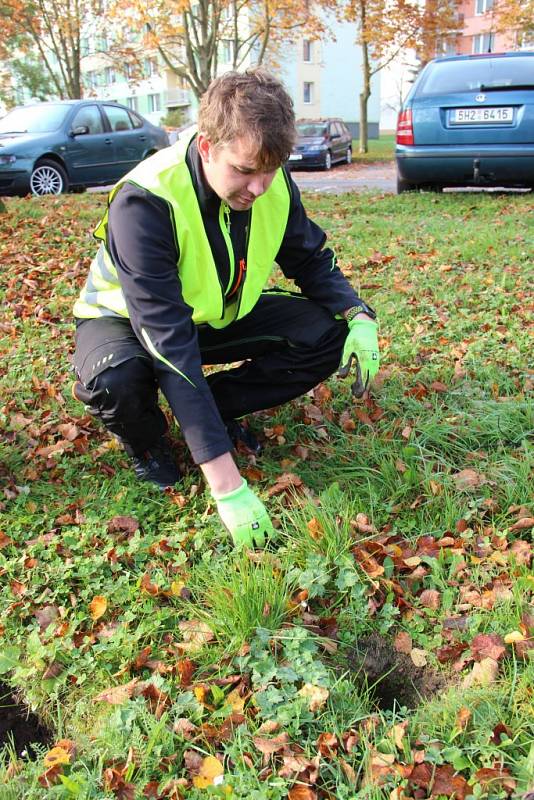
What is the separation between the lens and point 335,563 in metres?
2.22

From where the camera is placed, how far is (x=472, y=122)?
23.1 feet

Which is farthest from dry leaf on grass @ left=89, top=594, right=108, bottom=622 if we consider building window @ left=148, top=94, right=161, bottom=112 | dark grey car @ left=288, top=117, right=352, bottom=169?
building window @ left=148, top=94, right=161, bottom=112

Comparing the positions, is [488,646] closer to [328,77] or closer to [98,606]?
[98,606]

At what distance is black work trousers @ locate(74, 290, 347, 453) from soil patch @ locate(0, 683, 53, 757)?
Result: 1004 mm

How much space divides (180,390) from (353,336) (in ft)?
2.69

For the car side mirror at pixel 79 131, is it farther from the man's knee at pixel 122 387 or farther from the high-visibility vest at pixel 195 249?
the man's knee at pixel 122 387

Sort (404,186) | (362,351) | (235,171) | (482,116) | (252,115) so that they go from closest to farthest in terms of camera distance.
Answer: (252,115) → (235,171) → (362,351) → (482,116) → (404,186)

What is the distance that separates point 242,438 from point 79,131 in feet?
27.1

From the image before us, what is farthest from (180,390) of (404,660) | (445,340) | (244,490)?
(445,340)

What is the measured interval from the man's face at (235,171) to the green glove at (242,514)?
0.90 m

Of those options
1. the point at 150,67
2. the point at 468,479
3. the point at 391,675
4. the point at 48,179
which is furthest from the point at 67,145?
the point at 150,67

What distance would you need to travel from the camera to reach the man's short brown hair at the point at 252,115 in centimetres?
203

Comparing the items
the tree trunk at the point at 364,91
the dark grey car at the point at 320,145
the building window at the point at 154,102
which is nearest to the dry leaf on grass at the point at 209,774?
the dark grey car at the point at 320,145

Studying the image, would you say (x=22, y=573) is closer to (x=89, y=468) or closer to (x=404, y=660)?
(x=89, y=468)
